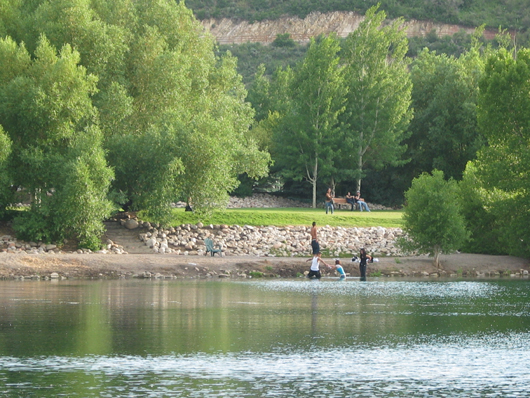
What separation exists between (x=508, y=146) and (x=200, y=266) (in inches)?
719

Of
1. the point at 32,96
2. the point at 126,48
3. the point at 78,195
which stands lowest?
the point at 78,195

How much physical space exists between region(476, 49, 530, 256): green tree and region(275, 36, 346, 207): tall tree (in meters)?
22.9

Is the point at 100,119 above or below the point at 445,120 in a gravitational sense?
below

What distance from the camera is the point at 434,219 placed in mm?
44281

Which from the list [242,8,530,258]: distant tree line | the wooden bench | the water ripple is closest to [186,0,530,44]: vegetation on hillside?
[242,8,530,258]: distant tree line

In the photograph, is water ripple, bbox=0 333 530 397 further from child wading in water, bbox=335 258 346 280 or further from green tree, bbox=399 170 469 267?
green tree, bbox=399 170 469 267

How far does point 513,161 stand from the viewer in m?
46.6

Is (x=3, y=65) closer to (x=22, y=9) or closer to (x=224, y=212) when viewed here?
(x=22, y=9)

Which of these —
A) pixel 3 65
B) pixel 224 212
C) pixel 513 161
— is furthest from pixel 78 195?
pixel 513 161

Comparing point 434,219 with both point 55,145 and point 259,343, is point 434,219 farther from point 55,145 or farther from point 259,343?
point 259,343

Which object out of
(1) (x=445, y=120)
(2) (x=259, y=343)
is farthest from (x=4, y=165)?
(1) (x=445, y=120)

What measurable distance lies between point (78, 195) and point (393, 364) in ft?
94.4

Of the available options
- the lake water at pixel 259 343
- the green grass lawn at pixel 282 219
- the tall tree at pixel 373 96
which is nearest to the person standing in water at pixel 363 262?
the lake water at pixel 259 343

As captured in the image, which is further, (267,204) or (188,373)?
(267,204)
